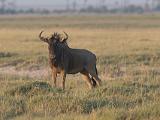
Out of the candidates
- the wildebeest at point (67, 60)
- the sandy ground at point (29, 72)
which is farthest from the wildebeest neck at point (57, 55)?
the sandy ground at point (29, 72)

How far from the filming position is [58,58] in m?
15.1

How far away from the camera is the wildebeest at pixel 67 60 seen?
15.0 meters

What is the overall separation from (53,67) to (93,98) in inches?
136

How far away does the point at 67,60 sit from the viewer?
1538cm

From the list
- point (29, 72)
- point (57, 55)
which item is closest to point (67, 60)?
point (57, 55)

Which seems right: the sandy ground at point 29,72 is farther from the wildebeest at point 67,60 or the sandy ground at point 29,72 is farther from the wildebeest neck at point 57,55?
the wildebeest neck at point 57,55

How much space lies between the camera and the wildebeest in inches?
590

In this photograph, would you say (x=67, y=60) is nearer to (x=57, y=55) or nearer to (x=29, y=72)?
(x=57, y=55)

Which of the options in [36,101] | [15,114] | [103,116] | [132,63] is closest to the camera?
[103,116]

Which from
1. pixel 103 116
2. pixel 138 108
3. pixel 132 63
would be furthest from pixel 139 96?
pixel 132 63

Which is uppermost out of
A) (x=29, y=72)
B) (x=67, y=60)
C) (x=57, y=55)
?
(x=57, y=55)

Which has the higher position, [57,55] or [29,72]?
[57,55]

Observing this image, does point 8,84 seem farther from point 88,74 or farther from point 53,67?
point 88,74

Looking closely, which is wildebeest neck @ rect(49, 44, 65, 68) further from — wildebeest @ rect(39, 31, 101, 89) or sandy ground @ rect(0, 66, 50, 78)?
sandy ground @ rect(0, 66, 50, 78)
